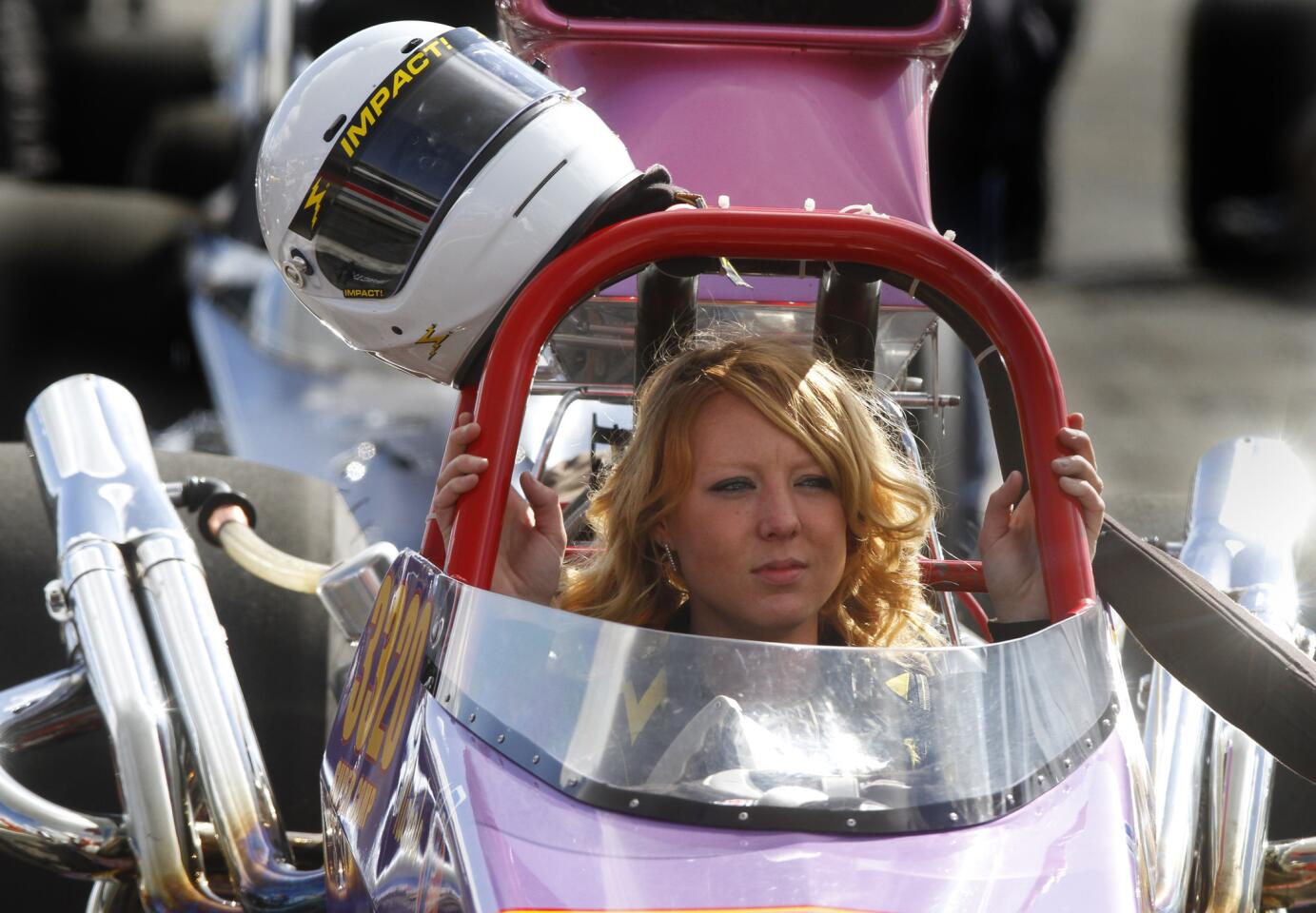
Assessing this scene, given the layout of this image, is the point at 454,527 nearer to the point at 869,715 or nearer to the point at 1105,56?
the point at 869,715

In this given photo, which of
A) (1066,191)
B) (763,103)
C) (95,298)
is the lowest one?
(1066,191)

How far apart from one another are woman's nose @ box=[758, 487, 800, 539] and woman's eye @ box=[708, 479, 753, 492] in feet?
0.10

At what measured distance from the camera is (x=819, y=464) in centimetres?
213

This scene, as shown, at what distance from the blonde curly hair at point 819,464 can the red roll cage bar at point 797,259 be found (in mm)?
203

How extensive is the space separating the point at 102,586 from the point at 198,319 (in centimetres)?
328

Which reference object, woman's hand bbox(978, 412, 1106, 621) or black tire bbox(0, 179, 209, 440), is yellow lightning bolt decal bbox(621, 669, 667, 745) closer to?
woman's hand bbox(978, 412, 1106, 621)

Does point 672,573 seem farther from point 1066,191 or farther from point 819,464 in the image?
point 1066,191

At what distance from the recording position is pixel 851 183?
292 centimetres

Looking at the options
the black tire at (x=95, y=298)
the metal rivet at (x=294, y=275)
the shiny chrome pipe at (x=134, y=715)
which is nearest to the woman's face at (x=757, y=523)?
the metal rivet at (x=294, y=275)

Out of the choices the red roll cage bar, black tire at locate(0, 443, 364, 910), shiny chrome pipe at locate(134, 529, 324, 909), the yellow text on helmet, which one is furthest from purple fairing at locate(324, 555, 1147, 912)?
black tire at locate(0, 443, 364, 910)

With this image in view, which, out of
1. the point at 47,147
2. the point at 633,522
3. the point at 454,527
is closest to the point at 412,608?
the point at 454,527

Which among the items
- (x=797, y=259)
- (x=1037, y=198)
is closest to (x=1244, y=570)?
(x=797, y=259)

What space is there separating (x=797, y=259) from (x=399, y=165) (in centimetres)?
48

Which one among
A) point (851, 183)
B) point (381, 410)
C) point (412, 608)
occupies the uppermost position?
point (851, 183)
